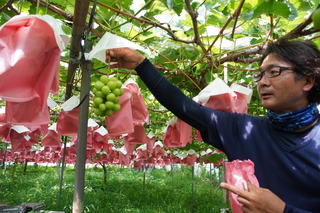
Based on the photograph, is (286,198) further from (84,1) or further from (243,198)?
(84,1)

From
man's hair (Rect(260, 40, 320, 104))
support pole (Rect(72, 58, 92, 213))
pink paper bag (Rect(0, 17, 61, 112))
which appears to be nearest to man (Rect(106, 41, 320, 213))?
man's hair (Rect(260, 40, 320, 104))

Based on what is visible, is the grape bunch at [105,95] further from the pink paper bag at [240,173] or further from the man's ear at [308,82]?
the man's ear at [308,82]

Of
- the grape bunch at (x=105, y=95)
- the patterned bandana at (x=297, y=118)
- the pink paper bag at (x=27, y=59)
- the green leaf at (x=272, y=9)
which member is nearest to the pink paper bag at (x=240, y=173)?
the patterned bandana at (x=297, y=118)

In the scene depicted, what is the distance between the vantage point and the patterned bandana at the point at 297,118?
1098 mm

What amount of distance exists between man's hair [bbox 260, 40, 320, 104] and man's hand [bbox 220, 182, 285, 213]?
0.56 meters

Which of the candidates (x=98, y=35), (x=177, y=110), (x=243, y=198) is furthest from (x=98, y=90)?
(x=243, y=198)

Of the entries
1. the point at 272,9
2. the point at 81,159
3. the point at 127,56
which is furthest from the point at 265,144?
the point at 81,159

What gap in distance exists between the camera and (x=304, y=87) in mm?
1133

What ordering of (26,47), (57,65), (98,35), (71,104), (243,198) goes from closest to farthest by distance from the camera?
(243,198) < (26,47) < (57,65) < (98,35) < (71,104)

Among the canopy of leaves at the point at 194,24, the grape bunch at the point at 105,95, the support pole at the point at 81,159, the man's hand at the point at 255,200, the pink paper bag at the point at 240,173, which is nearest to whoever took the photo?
the man's hand at the point at 255,200

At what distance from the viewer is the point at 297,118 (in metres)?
1.10

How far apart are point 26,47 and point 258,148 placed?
1.00 metres

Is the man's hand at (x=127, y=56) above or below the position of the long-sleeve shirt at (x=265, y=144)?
above

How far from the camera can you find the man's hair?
3.66 ft
